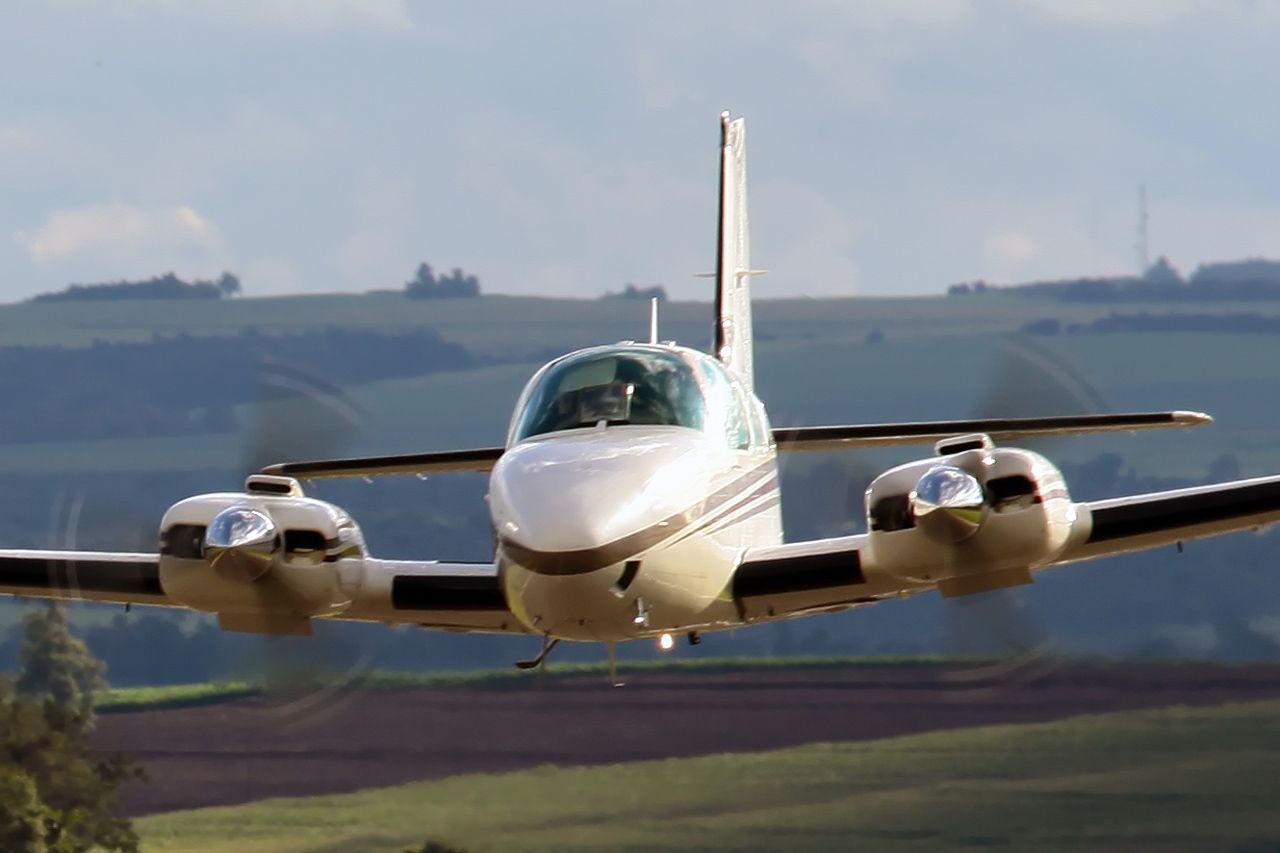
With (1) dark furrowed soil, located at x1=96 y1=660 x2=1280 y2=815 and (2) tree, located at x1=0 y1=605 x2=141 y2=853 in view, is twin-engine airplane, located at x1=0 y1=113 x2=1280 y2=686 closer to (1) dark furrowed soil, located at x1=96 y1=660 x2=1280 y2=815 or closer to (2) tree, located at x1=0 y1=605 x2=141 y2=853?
(2) tree, located at x1=0 y1=605 x2=141 y2=853

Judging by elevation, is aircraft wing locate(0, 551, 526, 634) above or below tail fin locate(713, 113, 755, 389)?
below

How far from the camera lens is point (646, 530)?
13.3m

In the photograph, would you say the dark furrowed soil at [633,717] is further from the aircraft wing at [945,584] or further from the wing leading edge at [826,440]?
the aircraft wing at [945,584]

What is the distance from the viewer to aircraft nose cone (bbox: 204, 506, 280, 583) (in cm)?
1476

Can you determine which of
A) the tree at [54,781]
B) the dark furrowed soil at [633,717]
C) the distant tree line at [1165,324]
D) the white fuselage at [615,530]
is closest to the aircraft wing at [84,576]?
the white fuselage at [615,530]

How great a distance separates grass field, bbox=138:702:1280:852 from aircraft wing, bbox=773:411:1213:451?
40.3 feet

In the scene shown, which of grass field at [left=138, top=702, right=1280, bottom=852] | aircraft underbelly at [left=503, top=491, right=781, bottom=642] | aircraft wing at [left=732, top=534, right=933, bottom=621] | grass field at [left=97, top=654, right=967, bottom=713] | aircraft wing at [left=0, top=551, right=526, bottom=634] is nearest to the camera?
aircraft underbelly at [left=503, top=491, right=781, bottom=642]

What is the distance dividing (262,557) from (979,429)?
5.17 m

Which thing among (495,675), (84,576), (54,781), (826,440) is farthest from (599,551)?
(495,675)

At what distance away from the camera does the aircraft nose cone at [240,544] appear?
14758mm

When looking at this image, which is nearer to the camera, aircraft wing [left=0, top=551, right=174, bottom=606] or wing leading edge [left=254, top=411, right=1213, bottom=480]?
wing leading edge [left=254, top=411, right=1213, bottom=480]

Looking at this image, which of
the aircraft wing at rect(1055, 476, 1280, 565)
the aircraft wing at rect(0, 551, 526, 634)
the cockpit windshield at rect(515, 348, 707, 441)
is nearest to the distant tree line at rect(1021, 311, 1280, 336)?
the aircraft wing at rect(1055, 476, 1280, 565)

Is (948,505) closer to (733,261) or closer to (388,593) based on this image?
(388,593)

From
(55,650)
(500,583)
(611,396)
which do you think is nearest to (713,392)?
(611,396)
